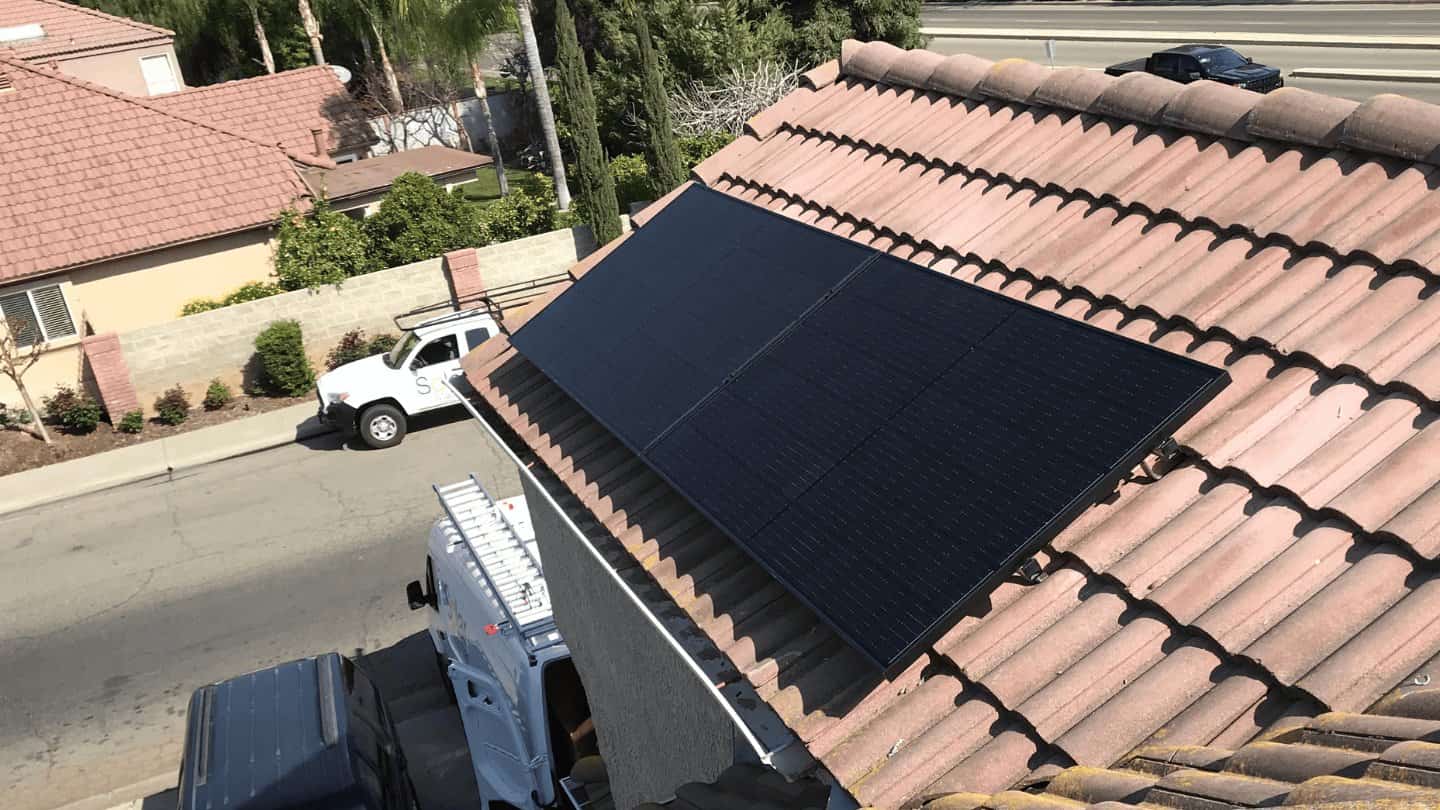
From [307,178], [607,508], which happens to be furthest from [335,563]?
[307,178]

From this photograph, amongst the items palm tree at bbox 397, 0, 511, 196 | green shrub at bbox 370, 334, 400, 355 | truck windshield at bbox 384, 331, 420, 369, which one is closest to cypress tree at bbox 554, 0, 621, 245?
→ green shrub at bbox 370, 334, 400, 355

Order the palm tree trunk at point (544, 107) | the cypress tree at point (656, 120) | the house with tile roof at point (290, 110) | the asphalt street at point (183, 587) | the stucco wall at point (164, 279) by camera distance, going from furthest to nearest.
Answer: the house with tile roof at point (290, 110) → the palm tree trunk at point (544, 107) → the cypress tree at point (656, 120) → the stucco wall at point (164, 279) → the asphalt street at point (183, 587)

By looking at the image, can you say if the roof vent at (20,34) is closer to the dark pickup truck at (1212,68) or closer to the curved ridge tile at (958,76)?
the dark pickup truck at (1212,68)

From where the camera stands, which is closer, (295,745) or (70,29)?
(295,745)

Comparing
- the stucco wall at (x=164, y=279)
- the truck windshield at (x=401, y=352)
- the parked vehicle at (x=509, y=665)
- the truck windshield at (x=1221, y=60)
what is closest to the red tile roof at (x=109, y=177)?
the stucco wall at (x=164, y=279)

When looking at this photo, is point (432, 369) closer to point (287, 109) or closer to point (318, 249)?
point (318, 249)

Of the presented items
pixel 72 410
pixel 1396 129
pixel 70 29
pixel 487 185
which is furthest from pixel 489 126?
pixel 1396 129

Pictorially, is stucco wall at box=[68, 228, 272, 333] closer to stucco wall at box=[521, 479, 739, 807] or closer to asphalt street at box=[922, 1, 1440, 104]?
stucco wall at box=[521, 479, 739, 807]
